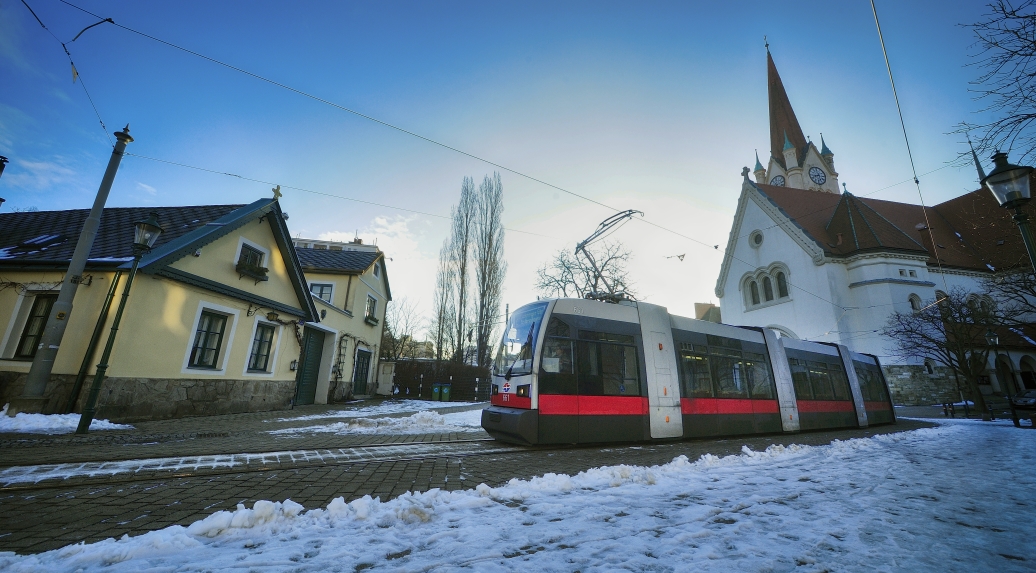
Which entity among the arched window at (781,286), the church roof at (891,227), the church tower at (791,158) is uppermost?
the church tower at (791,158)

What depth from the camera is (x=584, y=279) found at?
95.5 feet

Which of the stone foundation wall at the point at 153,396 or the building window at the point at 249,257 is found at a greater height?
the building window at the point at 249,257

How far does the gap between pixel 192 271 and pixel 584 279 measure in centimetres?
2341

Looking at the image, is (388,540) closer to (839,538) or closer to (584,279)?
(839,538)

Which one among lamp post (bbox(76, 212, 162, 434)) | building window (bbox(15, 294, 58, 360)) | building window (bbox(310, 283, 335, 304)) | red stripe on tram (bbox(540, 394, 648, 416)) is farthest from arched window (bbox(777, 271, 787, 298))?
building window (bbox(15, 294, 58, 360))

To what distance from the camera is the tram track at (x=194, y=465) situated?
12.7 feet

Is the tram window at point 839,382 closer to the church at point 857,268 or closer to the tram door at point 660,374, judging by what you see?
the tram door at point 660,374

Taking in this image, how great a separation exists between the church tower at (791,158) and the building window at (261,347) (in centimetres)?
4780

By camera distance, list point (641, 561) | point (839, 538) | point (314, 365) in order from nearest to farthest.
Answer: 1. point (641, 561)
2. point (839, 538)
3. point (314, 365)

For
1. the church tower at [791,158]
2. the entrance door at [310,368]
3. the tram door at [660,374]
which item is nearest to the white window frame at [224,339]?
the entrance door at [310,368]

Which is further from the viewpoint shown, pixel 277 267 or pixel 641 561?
pixel 277 267

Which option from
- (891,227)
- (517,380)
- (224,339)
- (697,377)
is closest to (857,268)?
(891,227)

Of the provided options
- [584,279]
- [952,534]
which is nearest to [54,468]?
[952,534]

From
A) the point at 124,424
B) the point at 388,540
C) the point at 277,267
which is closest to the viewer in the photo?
the point at 388,540
